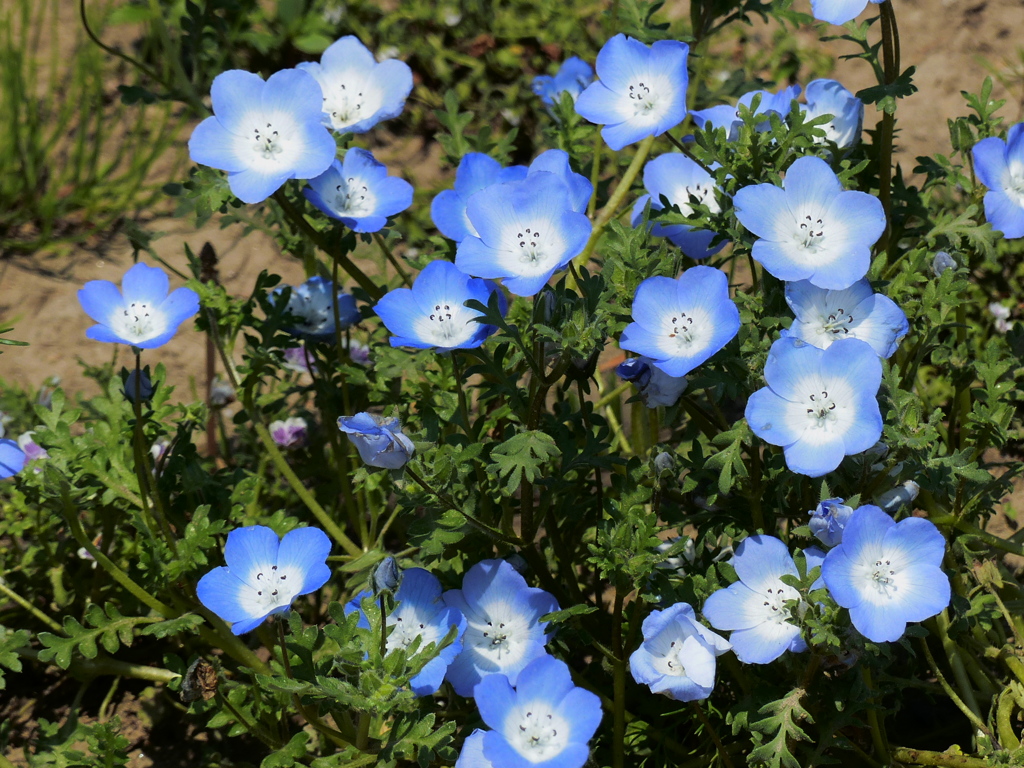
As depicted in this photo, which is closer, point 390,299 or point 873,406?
point 873,406

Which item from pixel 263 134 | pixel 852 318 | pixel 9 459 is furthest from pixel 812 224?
pixel 9 459

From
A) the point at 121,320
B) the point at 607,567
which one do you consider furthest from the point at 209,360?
the point at 607,567

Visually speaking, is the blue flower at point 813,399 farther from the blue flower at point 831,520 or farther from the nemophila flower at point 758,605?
the nemophila flower at point 758,605

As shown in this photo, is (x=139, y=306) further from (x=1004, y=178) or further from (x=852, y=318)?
(x=1004, y=178)

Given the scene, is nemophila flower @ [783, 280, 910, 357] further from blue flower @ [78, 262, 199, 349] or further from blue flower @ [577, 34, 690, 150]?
blue flower @ [78, 262, 199, 349]

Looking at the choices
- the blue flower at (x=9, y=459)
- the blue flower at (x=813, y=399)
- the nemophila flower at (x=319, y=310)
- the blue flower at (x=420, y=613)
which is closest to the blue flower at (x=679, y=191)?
the blue flower at (x=813, y=399)

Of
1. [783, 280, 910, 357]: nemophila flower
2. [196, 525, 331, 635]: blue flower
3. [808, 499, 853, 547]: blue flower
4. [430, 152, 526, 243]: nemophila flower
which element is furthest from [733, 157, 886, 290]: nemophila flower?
[196, 525, 331, 635]: blue flower

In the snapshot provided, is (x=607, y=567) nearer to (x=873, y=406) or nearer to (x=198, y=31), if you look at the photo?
(x=873, y=406)
